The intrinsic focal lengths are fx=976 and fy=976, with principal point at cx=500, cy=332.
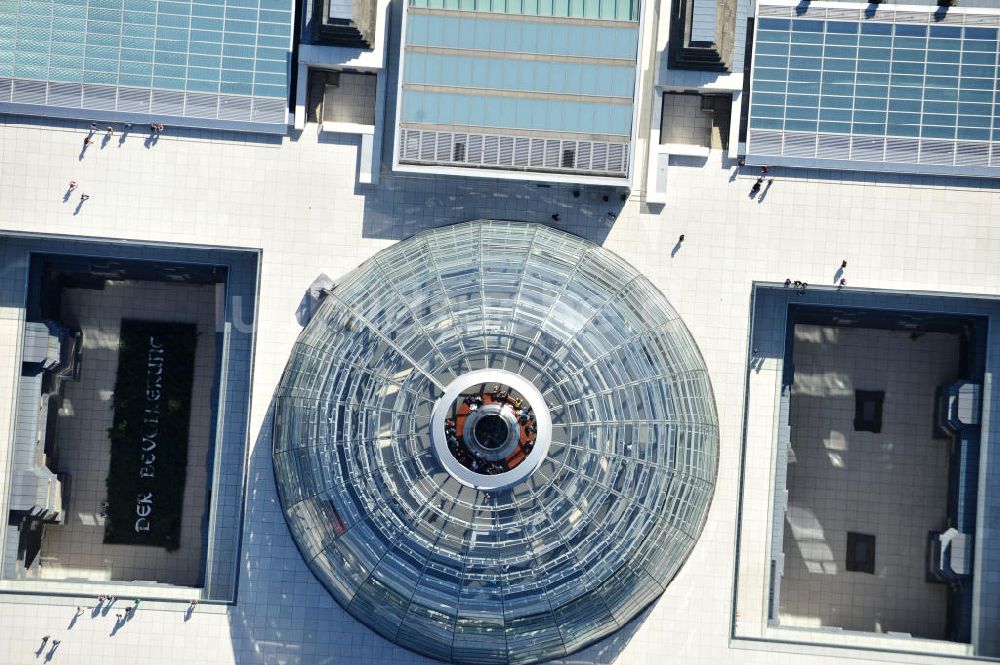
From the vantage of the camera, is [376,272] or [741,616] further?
[741,616]

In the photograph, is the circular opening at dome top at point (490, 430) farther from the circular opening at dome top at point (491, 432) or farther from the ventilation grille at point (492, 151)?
the ventilation grille at point (492, 151)

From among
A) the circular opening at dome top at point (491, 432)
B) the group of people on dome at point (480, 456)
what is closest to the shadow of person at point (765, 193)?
the group of people on dome at point (480, 456)

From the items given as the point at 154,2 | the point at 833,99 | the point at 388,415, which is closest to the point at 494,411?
the point at 388,415

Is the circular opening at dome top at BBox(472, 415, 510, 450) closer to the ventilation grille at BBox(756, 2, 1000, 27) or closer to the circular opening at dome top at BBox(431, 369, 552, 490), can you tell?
the circular opening at dome top at BBox(431, 369, 552, 490)

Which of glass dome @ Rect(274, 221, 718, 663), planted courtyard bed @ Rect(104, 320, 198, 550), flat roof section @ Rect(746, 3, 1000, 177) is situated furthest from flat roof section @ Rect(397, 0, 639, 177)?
planted courtyard bed @ Rect(104, 320, 198, 550)

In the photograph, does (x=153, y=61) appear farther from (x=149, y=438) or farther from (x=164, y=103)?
(x=149, y=438)

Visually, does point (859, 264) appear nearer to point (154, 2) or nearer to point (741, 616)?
point (741, 616)
